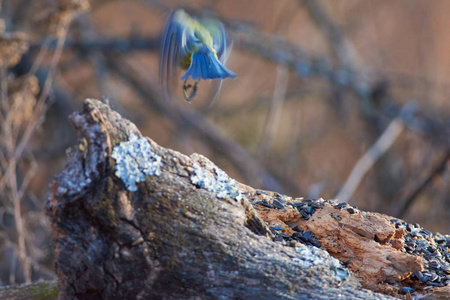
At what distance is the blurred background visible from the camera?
3.48 metres

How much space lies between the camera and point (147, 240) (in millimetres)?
1388

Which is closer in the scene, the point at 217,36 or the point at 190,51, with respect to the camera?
the point at 190,51

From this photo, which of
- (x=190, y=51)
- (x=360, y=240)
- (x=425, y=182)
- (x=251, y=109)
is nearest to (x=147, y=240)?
(x=360, y=240)

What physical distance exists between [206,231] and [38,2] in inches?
158

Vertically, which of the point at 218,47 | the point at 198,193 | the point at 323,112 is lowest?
the point at 198,193

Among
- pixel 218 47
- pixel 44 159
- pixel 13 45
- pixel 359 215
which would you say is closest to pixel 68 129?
pixel 44 159

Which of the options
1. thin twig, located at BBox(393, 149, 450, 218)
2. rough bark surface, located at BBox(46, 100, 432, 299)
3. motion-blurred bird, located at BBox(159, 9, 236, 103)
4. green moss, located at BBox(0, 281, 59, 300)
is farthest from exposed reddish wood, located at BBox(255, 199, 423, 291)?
thin twig, located at BBox(393, 149, 450, 218)

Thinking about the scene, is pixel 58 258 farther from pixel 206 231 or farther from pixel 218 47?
pixel 218 47

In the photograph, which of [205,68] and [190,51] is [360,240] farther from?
[190,51]

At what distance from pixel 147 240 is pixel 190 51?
137 centimetres

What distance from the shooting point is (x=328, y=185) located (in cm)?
570

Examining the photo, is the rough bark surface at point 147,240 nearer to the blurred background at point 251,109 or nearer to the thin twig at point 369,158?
the blurred background at point 251,109

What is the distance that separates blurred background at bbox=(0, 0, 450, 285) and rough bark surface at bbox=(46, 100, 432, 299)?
0.76 ft

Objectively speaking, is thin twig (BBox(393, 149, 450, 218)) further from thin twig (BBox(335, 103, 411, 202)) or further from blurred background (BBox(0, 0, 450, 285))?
thin twig (BBox(335, 103, 411, 202))
